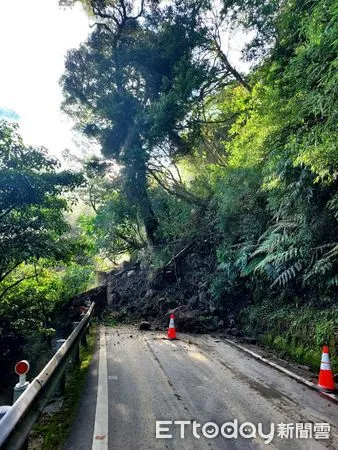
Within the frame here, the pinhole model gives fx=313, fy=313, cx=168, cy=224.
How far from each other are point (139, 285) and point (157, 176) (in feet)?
21.1

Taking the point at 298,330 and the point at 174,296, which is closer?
the point at 298,330

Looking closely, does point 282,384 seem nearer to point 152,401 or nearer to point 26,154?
point 152,401

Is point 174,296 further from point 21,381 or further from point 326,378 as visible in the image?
point 21,381

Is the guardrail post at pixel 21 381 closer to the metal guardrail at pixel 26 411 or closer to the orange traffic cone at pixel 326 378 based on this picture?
the metal guardrail at pixel 26 411

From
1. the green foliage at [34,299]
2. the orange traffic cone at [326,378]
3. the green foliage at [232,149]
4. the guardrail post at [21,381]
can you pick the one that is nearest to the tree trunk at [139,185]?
the green foliage at [232,149]

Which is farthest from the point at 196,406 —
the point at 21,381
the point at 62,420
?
the point at 21,381

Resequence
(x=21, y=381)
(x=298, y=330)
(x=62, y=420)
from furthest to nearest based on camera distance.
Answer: (x=298, y=330), (x=62, y=420), (x=21, y=381)

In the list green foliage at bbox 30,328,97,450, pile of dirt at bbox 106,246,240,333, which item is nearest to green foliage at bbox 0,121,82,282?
green foliage at bbox 30,328,97,450

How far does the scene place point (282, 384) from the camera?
4938 mm

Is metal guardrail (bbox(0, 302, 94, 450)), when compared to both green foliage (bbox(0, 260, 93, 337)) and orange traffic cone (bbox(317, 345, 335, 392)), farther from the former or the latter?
green foliage (bbox(0, 260, 93, 337))

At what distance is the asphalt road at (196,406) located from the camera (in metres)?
3.05

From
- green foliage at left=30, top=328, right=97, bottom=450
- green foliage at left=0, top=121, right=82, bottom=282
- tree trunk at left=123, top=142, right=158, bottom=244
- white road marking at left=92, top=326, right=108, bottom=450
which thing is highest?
tree trunk at left=123, top=142, right=158, bottom=244

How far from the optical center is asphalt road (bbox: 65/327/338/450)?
10.0ft

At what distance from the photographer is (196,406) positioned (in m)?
3.90
